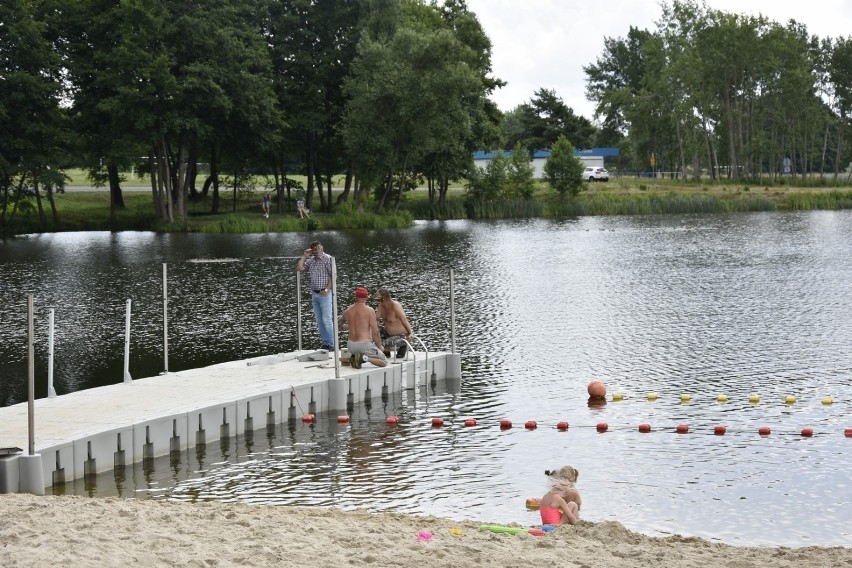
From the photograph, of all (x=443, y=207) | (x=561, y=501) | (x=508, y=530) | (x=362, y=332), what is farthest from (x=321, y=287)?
(x=443, y=207)

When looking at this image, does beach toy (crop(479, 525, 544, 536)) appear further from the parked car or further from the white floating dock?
the parked car

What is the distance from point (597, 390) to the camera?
1972 centimetres

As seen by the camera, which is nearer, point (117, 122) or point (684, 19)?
point (117, 122)

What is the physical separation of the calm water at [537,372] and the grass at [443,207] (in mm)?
18614

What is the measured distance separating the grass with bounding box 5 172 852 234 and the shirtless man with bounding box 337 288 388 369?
4921 centimetres

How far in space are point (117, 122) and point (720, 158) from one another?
3015 inches

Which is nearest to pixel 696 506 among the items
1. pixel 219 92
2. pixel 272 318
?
pixel 272 318

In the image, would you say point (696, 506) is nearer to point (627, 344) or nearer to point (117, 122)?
point (627, 344)

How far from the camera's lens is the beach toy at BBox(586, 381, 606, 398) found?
777 inches

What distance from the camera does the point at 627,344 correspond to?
2600 cm

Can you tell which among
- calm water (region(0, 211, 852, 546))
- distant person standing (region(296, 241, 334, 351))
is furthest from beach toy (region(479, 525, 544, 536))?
A: distant person standing (region(296, 241, 334, 351))

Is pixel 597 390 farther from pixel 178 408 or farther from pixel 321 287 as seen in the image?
pixel 178 408

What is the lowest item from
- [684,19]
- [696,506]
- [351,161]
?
[696,506]

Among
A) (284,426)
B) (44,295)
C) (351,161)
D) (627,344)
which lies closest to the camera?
(284,426)
